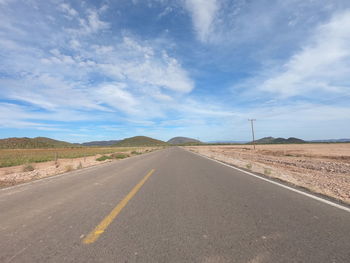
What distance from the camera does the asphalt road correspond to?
242 centimetres

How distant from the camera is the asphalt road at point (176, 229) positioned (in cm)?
242

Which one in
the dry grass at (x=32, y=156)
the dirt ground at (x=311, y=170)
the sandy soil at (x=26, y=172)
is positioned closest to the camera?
the dirt ground at (x=311, y=170)

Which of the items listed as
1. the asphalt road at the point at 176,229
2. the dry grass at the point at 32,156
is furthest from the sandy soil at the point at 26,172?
the asphalt road at the point at 176,229

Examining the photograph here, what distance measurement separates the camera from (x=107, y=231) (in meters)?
3.10

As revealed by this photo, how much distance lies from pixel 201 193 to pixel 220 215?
5.76 ft

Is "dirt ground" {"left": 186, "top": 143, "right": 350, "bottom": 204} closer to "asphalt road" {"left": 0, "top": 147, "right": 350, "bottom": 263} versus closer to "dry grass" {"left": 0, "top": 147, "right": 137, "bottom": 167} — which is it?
"asphalt road" {"left": 0, "top": 147, "right": 350, "bottom": 263}

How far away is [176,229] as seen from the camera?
Answer: 3135 millimetres

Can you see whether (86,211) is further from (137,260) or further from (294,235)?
(294,235)

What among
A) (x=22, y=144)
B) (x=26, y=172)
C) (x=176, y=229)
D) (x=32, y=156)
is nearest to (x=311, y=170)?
(x=176, y=229)

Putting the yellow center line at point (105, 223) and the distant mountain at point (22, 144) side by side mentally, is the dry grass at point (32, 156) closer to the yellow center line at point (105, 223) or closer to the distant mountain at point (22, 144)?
the yellow center line at point (105, 223)

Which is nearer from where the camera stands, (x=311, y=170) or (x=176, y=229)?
(x=176, y=229)

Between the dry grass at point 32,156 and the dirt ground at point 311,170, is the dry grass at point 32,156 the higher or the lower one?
the higher one

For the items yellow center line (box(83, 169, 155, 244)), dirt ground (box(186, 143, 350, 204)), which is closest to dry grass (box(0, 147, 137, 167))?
yellow center line (box(83, 169, 155, 244))

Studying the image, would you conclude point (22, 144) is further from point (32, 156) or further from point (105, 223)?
point (105, 223)
